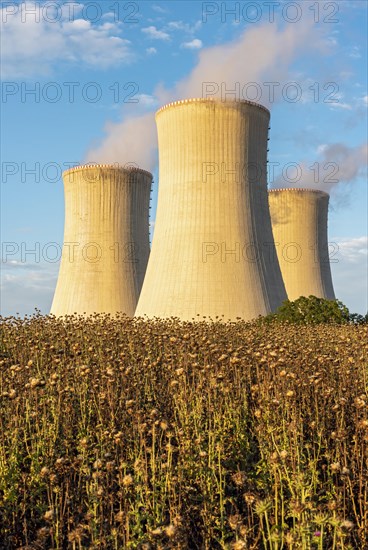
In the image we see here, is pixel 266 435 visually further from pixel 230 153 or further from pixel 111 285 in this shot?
pixel 111 285

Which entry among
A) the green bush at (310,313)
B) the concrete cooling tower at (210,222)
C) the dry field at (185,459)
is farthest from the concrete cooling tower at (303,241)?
the dry field at (185,459)

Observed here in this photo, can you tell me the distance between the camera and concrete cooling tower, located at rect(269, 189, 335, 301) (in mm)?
27750

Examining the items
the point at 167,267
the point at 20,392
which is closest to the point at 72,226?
the point at 167,267

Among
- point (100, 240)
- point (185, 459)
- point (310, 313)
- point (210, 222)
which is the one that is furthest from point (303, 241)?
point (185, 459)

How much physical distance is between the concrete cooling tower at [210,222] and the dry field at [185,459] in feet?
31.0

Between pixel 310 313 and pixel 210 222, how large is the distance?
12.7 feet

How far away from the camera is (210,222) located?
18.1 m

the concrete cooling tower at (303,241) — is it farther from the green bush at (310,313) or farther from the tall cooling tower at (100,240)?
the green bush at (310,313)

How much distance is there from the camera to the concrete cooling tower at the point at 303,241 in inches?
1093

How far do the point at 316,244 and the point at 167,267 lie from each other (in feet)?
37.6

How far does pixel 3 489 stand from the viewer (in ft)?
14.2

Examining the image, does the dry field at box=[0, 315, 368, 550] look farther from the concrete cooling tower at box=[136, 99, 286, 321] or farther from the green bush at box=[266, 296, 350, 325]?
the concrete cooling tower at box=[136, 99, 286, 321]

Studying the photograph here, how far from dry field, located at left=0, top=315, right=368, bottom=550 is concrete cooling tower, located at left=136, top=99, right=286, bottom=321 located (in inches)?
372

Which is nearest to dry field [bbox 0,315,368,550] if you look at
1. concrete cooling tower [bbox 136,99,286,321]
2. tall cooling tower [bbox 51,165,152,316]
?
concrete cooling tower [bbox 136,99,286,321]
